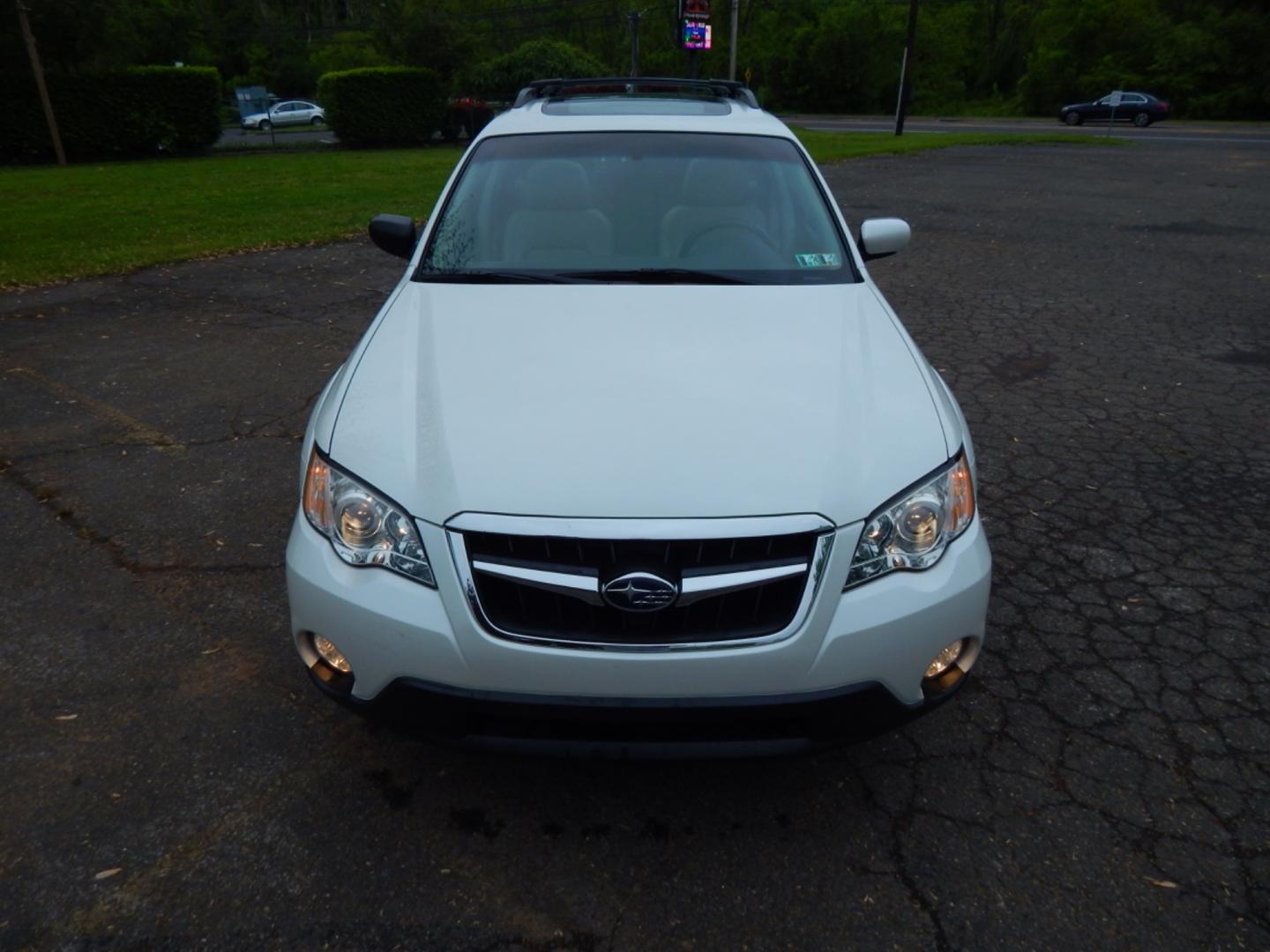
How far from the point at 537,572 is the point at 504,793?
0.82 meters

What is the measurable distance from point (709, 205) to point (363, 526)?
2064mm

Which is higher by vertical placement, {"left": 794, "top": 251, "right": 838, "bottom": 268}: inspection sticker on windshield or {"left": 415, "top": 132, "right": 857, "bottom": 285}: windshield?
{"left": 415, "top": 132, "right": 857, "bottom": 285}: windshield

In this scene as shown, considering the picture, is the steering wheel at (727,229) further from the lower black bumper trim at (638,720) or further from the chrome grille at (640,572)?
the lower black bumper trim at (638,720)

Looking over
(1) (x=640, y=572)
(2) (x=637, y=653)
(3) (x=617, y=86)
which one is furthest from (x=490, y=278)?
(3) (x=617, y=86)

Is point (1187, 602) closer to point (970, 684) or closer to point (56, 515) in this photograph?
point (970, 684)

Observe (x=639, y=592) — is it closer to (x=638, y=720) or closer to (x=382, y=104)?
(x=638, y=720)

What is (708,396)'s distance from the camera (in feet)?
8.39

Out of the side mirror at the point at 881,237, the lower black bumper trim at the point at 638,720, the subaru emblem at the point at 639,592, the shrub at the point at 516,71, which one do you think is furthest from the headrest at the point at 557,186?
the shrub at the point at 516,71

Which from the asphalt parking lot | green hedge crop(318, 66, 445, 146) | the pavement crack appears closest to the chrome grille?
the asphalt parking lot

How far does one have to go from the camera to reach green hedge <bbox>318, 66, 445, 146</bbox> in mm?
27547

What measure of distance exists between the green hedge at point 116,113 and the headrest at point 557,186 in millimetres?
24942

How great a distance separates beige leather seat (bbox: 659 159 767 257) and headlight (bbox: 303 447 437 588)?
1.65 m

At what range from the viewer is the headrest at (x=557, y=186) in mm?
3744

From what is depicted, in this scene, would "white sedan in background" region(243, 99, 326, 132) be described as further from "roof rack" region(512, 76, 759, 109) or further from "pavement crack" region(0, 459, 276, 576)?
"pavement crack" region(0, 459, 276, 576)
